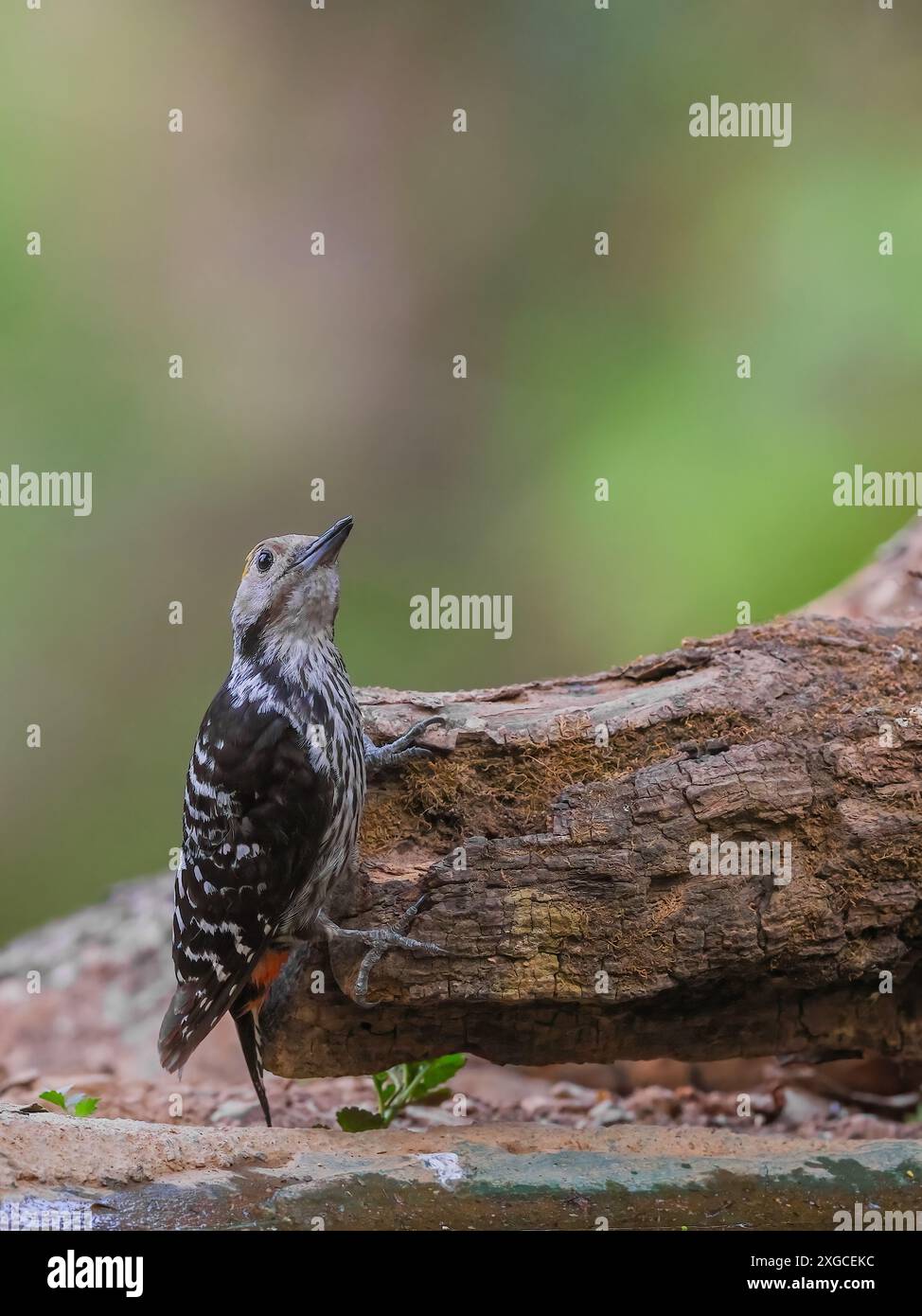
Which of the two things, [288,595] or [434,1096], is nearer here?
[288,595]

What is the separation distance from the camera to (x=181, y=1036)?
262 cm

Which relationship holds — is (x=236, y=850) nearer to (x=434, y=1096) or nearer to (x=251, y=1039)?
(x=251, y=1039)

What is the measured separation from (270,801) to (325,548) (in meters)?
0.59

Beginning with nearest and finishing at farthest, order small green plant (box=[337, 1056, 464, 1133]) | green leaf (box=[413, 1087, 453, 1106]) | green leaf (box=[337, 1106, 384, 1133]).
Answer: green leaf (box=[337, 1106, 384, 1133]) < small green plant (box=[337, 1056, 464, 1133]) < green leaf (box=[413, 1087, 453, 1106])

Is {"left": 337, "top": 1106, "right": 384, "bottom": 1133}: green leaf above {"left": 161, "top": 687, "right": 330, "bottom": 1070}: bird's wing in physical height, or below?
below

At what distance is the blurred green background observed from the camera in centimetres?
452

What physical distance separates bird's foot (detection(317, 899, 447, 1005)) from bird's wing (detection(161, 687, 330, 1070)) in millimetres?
194

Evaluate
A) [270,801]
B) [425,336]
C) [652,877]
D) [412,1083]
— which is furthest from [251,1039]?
[425,336]

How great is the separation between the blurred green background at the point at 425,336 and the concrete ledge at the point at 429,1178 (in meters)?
2.29

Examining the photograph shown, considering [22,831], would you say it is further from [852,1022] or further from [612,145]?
[612,145]

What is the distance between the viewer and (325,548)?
8.43ft

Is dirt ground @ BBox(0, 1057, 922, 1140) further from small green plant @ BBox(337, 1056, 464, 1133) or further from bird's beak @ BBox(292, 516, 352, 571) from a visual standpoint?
bird's beak @ BBox(292, 516, 352, 571)

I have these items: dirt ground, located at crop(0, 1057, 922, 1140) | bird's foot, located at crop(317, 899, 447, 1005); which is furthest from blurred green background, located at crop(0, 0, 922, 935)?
bird's foot, located at crop(317, 899, 447, 1005)

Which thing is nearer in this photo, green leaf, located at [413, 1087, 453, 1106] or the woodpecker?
the woodpecker
